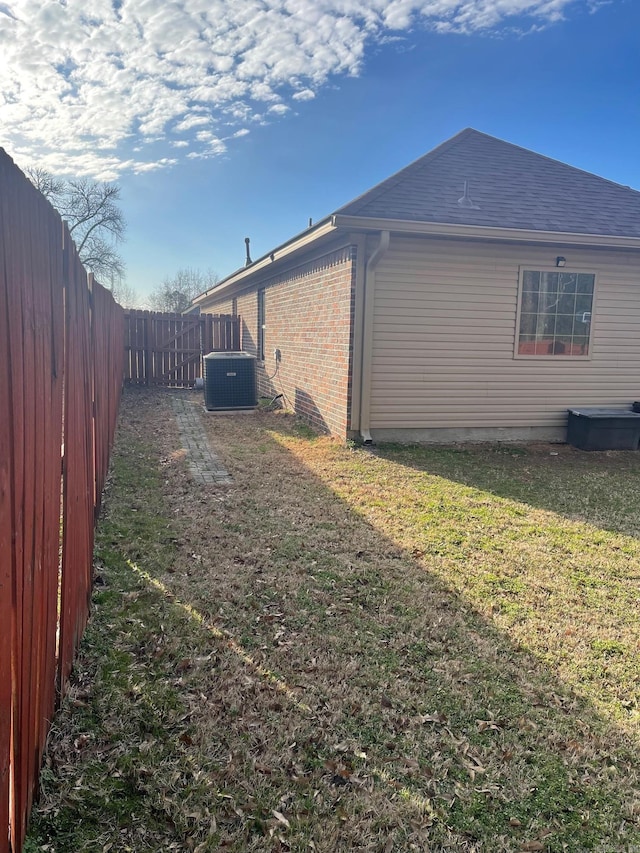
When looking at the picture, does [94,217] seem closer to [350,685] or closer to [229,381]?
[229,381]

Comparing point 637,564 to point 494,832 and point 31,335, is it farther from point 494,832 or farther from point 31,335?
point 31,335

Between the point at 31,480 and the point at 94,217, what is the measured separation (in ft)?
117

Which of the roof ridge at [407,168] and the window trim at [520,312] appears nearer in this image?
the roof ridge at [407,168]

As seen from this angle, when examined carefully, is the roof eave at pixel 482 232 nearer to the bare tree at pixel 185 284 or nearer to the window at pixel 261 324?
the window at pixel 261 324

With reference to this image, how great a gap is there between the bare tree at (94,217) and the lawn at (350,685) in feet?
104

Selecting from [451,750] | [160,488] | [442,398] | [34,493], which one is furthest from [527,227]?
[34,493]

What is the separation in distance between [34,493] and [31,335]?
466mm

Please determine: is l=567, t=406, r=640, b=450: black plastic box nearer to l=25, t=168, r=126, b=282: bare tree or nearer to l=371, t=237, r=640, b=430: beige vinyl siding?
l=371, t=237, r=640, b=430: beige vinyl siding

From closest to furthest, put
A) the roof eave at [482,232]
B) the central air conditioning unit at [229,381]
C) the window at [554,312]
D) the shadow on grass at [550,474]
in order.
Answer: the shadow on grass at [550,474] < the roof eave at [482,232] < the window at [554,312] < the central air conditioning unit at [229,381]

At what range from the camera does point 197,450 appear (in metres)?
7.66

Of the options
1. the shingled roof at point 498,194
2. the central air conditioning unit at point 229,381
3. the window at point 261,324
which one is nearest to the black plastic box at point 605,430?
the shingled roof at point 498,194

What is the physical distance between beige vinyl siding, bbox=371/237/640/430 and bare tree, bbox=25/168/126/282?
28462 millimetres

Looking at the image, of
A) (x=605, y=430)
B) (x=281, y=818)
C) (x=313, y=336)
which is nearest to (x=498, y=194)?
(x=313, y=336)

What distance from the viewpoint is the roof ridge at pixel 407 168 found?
732 centimetres
